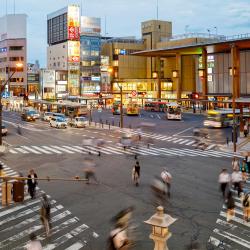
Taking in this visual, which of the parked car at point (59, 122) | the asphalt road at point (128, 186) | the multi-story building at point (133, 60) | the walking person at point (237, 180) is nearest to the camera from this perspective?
the asphalt road at point (128, 186)

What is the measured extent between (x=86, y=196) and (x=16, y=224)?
201 inches

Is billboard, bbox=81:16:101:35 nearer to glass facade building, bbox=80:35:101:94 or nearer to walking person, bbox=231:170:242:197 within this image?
glass facade building, bbox=80:35:101:94

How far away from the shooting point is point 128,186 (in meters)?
24.3

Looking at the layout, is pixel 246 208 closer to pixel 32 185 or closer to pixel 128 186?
pixel 128 186

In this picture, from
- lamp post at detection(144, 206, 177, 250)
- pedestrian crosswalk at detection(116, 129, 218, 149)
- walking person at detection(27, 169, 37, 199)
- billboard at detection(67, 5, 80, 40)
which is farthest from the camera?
billboard at detection(67, 5, 80, 40)

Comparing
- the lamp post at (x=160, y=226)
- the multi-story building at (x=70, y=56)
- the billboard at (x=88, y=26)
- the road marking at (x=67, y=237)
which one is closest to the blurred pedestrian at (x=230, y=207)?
the road marking at (x=67, y=237)

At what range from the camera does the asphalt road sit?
55.1 feet

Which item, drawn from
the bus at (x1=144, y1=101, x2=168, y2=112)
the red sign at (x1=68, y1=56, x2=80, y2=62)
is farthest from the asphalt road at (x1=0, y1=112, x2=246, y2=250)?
the red sign at (x1=68, y1=56, x2=80, y2=62)

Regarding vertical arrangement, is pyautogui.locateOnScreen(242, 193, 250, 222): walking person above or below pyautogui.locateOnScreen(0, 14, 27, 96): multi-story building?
below

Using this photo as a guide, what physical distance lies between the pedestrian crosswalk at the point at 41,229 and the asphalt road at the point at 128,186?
11cm

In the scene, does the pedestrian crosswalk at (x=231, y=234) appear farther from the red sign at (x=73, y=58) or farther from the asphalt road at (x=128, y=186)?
the red sign at (x=73, y=58)

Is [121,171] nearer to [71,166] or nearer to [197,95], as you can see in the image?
[71,166]

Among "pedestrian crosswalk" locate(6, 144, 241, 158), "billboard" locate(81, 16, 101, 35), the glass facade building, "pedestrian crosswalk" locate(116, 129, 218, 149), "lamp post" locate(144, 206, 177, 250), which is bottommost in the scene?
"pedestrian crosswalk" locate(6, 144, 241, 158)

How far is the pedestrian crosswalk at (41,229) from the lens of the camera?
15485 millimetres
